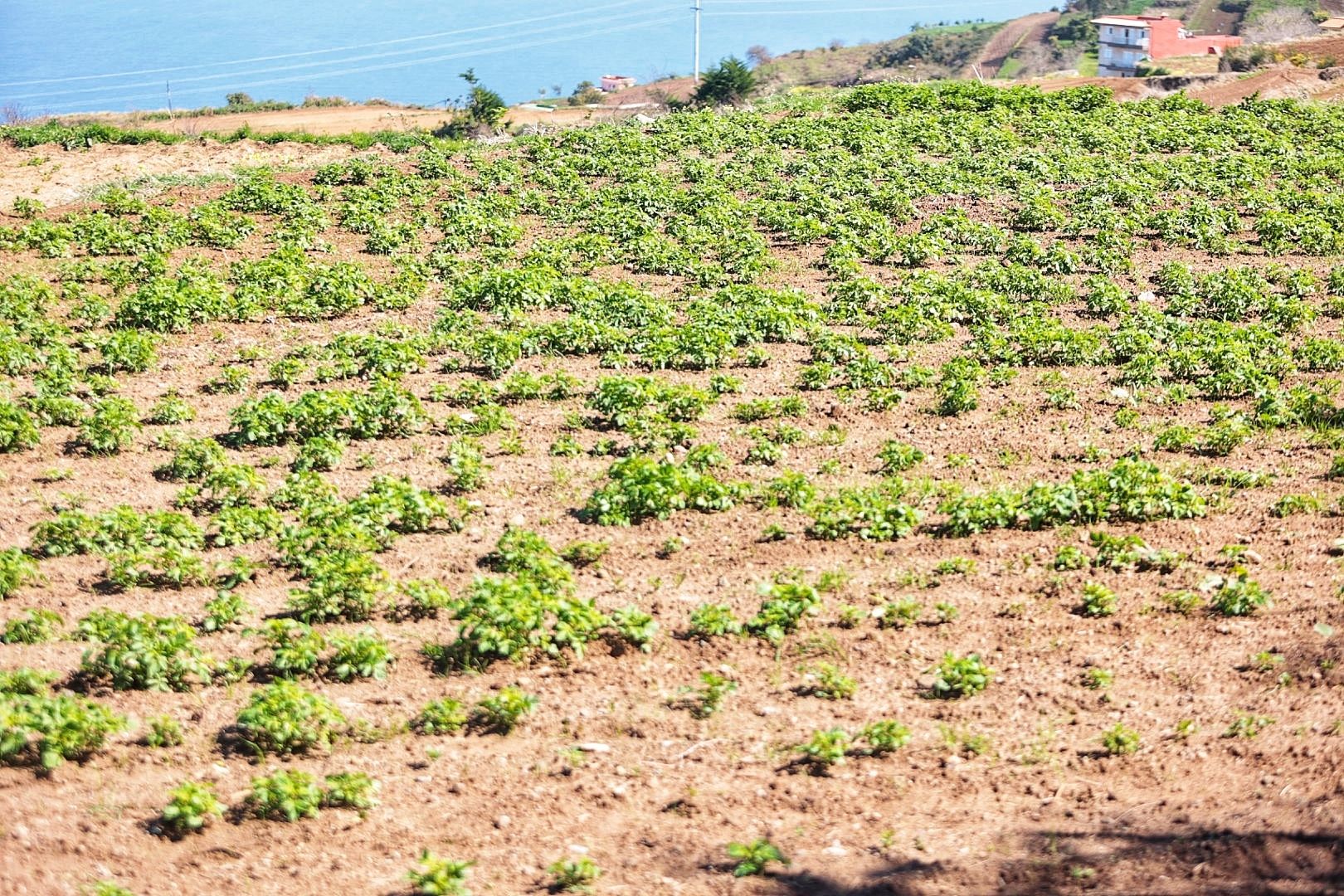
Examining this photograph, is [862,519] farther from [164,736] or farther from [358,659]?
[164,736]

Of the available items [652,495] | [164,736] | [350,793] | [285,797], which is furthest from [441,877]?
[652,495]

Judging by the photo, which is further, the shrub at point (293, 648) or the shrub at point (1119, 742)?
the shrub at point (293, 648)

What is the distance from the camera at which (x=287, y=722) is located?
25.3ft

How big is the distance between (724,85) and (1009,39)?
77543 mm

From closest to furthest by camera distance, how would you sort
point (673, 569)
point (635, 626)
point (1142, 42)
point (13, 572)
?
point (635, 626) < point (13, 572) < point (673, 569) < point (1142, 42)

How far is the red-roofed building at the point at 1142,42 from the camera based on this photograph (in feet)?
276

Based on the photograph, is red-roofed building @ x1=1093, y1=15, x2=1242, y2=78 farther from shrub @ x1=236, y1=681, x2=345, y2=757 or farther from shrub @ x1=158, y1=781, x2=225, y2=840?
shrub @ x1=158, y1=781, x2=225, y2=840

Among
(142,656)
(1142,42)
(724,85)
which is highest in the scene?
(1142,42)

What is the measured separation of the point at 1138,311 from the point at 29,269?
702 inches

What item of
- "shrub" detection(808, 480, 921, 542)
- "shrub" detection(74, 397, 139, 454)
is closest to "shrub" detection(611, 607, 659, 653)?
"shrub" detection(808, 480, 921, 542)

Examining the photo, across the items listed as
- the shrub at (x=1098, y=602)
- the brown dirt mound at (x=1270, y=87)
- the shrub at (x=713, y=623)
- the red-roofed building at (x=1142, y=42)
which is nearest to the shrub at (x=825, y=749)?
the shrub at (x=713, y=623)

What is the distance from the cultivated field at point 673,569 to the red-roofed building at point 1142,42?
69.7 m

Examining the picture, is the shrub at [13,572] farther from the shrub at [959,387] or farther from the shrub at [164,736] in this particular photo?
the shrub at [959,387]

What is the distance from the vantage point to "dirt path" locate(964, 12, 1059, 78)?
101 meters
